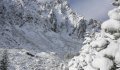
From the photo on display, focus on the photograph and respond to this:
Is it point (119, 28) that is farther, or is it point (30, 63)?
point (30, 63)

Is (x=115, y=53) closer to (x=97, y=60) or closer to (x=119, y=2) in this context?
(x=97, y=60)

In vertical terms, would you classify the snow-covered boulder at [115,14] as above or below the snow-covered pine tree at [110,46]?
above

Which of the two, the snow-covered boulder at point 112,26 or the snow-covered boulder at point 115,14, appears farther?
the snow-covered boulder at point 115,14

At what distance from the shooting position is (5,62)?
181ft

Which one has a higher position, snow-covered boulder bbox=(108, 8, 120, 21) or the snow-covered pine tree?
snow-covered boulder bbox=(108, 8, 120, 21)

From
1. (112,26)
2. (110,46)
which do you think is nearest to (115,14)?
(112,26)

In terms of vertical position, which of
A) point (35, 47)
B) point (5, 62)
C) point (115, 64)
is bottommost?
point (35, 47)

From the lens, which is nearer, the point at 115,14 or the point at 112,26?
the point at 112,26

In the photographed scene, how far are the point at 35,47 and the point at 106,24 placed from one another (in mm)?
183081

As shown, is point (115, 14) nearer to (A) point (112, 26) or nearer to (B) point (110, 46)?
(A) point (112, 26)

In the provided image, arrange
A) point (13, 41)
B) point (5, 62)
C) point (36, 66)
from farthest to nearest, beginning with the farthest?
point (13, 41) < point (36, 66) < point (5, 62)

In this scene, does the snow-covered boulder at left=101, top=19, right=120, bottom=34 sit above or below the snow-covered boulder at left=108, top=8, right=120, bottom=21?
below

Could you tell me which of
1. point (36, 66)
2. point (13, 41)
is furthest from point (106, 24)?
point (13, 41)

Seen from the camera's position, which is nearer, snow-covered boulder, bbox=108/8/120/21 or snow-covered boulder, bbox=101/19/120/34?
snow-covered boulder, bbox=101/19/120/34
